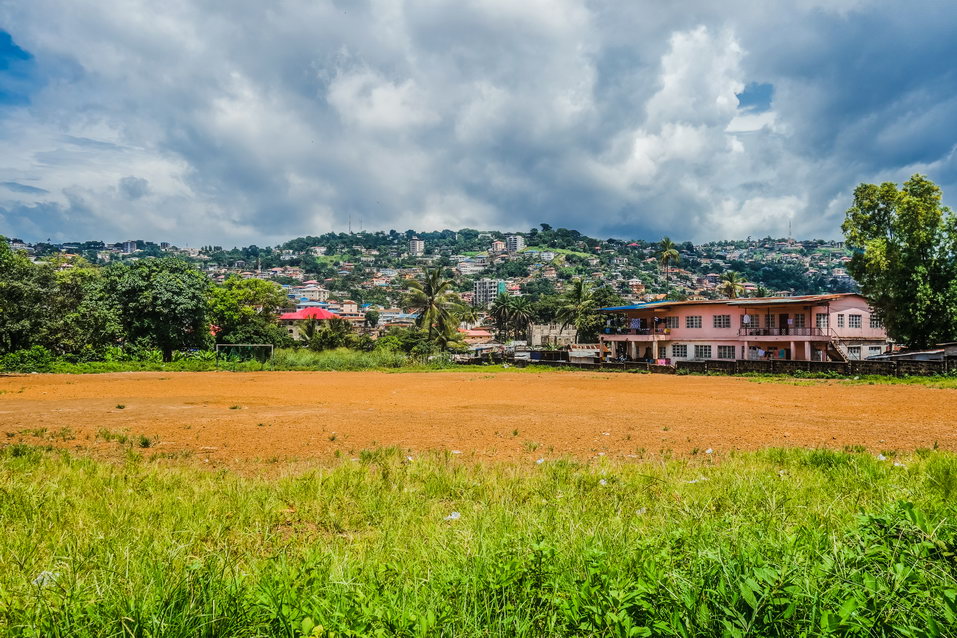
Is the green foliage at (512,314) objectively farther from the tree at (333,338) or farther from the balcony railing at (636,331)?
the balcony railing at (636,331)

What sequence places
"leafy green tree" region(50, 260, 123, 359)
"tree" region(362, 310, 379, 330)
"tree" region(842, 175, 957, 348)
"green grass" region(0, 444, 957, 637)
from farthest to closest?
"tree" region(362, 310, 379, 330), "leafy green tree" region(50, 260, 123, 359), "tree" region(842, 175, 957, 348), "green grass" region(0, 444, 957, 637)

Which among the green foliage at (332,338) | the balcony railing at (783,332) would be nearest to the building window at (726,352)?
the balcony railing at (783,332)

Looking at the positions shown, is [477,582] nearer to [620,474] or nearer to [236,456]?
[620,474]

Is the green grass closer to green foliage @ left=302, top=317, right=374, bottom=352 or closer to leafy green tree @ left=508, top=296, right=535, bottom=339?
green foliage @ left=302, top=317, right=374, bottom=352

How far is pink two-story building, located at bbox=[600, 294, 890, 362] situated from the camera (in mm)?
38656

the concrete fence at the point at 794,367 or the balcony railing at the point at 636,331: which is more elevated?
the balcony railing at the point at 636,331

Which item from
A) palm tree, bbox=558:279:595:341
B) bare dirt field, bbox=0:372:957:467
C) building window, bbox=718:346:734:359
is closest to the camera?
bare dirt field, bbox=0:372:957:467

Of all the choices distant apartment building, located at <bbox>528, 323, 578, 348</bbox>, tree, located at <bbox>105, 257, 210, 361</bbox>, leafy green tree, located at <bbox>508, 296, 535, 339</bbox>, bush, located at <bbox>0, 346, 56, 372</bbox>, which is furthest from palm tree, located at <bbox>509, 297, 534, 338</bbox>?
bush, located at <bbox>0, 346, 56, 372</bbox>

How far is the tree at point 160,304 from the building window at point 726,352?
4274cm

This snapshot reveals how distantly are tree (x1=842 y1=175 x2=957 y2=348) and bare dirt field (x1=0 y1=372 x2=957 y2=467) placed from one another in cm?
973

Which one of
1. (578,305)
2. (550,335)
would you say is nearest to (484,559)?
(578,305)

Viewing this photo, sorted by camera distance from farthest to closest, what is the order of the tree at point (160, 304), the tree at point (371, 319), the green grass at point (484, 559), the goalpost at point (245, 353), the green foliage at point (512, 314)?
1. the tree at point (371, 319)
2. the green foliage at point (512, 314)
3. the goalpost at point (245, 353)
4. the tree at point (160, 304)
5. the green grass at point (484, 559)

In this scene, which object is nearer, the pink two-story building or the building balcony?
the building balcony

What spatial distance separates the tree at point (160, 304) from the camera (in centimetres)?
4081
